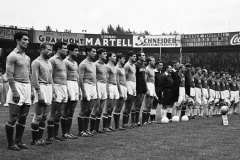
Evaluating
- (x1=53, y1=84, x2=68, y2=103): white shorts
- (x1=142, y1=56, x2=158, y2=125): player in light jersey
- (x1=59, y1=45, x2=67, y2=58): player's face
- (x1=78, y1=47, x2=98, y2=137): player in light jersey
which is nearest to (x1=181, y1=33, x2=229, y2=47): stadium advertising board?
(x1=142, y1=56, x2=158, y2=125): player in light jersey

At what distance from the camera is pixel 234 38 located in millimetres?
35562

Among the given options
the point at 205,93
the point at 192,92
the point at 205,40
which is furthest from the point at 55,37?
the point at 192,92

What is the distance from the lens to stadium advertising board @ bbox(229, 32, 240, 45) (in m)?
35.2

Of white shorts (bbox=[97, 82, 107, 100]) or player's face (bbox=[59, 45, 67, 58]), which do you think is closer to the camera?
player's face (bbox=[59, 45, 67, 58])

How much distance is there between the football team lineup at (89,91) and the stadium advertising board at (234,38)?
18970 millimetres

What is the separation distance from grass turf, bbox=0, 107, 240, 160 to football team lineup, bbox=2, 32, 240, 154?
0.53 meters

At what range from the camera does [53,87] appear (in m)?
9.00

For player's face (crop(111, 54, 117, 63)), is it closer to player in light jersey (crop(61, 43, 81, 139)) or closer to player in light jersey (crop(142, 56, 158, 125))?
player in light jersey (crop(61, 43, 81, 139))

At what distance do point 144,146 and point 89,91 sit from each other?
2.49 meters

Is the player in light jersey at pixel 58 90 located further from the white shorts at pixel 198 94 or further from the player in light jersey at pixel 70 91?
the white shorts at pixel 198 94

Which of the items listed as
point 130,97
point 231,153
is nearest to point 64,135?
point 130,97

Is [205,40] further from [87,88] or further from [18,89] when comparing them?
[18,89]

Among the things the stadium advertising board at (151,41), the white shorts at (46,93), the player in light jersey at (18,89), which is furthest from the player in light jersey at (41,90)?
the stadium advertising board at (151,41)

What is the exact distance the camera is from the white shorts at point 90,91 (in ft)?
33.5
